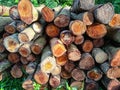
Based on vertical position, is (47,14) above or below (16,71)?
above

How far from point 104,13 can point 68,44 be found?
2.03ft

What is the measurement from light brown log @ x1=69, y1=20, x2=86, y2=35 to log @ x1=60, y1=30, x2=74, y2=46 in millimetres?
96

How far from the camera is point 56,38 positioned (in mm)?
4496

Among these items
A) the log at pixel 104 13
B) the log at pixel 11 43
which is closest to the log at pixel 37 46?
the log at pixel 11 43

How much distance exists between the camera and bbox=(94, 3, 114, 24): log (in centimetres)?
424

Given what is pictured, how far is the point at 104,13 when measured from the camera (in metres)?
4.25

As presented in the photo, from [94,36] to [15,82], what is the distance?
1411 millimetres

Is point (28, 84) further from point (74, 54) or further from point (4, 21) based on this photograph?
point (4, 21)

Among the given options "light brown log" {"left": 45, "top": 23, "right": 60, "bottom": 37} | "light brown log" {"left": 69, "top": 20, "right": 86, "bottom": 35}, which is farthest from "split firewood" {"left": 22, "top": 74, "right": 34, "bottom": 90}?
"light brown log" {"left": 69, "top": 20, "right": 86, "bottom": 35}

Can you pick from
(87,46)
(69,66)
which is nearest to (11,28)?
(69,66)

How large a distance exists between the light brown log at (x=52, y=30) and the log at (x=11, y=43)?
442 mm

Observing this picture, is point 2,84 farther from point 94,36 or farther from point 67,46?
point 94,36

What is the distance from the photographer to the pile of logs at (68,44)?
4.31 metres

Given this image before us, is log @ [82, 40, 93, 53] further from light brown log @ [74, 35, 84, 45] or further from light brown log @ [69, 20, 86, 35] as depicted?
light brown log @ [69, 20, 86, 35]
